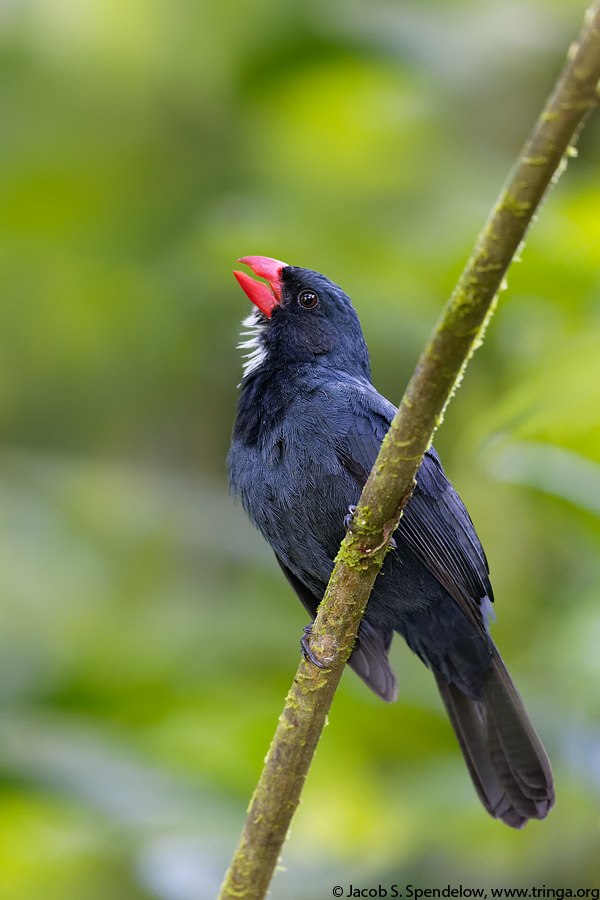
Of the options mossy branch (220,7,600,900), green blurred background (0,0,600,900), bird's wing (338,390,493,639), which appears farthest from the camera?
green blurred background (0,0,600,900)

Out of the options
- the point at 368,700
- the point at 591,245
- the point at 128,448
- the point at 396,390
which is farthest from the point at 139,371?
the point at 591,245

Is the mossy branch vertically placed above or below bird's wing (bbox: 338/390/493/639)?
below

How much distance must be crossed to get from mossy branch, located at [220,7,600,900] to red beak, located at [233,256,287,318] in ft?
5.47

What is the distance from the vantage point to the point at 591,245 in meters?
3.51

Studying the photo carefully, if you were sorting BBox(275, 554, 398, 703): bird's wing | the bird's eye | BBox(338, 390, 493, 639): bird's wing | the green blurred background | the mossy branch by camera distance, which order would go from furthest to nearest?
the bird's eye
BBox(275, 554, 398, 703): bird's wing
the green blurred background
BBox(338, 390, 493, 639): bird's wing
the mossy branch

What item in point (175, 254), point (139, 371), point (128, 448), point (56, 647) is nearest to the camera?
point (56, 647)

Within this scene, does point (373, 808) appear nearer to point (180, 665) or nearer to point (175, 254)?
point (180, 665)

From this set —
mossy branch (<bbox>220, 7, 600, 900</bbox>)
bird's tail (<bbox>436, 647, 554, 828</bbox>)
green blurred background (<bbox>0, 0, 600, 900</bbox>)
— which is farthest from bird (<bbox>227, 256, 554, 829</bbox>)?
mossy branch (<bbox>220, 7, 600, 900</bbox>)

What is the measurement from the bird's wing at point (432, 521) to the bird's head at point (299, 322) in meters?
0.35

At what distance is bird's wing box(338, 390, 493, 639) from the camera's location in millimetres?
3246

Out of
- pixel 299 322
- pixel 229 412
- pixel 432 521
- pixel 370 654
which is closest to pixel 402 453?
pixel 432 521

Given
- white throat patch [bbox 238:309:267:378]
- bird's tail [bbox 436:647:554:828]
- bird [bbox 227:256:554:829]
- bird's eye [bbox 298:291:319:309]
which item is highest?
bird's eye [bbox 298:291:319:309]

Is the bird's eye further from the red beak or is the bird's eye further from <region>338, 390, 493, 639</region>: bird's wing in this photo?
<region>338, 390, 493, 639</region>: bird's wing

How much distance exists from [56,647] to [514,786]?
2.04 meters
